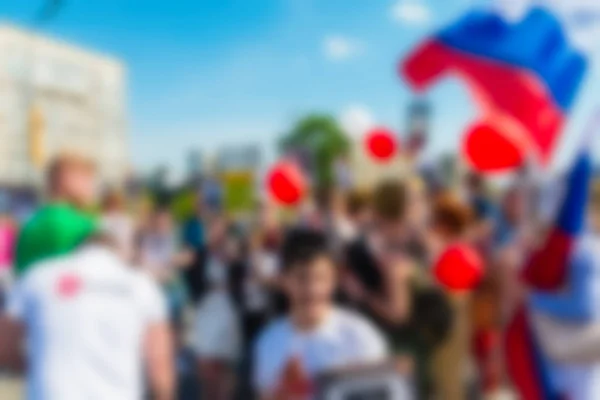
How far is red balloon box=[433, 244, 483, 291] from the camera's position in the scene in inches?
115

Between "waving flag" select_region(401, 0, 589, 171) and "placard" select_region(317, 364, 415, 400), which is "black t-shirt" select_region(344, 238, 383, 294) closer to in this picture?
"waving flag" select_region(401, 0, 589, 171)

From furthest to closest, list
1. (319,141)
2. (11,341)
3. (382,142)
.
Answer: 1. (319,141)
2. (382,142)
3. (11,341)

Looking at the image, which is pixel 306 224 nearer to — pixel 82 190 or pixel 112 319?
pixel 82 190

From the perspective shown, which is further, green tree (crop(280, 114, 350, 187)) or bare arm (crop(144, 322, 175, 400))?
green tree (crop(280, 114, 350, 187))

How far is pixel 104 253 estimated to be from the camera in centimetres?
229

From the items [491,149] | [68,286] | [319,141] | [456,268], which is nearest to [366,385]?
[68,286]

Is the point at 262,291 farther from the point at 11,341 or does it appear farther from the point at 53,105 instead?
the point at 11,341

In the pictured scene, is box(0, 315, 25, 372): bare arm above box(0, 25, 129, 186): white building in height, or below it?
below

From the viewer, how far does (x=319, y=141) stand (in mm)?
3824

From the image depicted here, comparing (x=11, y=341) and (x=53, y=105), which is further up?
(x=53, y=105)

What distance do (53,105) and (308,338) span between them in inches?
51.6

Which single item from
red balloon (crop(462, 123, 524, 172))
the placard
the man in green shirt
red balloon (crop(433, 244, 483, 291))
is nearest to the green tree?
red balloon (crop(462, 123, 524, 172))

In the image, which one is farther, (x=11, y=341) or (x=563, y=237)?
(x=11, y=341)

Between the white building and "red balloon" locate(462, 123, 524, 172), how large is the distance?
1.14 metres
